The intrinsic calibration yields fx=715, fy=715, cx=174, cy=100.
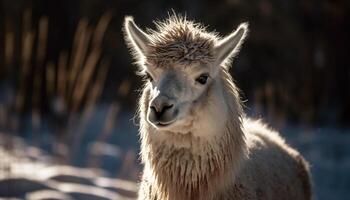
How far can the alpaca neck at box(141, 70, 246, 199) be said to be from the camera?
14.9 feet

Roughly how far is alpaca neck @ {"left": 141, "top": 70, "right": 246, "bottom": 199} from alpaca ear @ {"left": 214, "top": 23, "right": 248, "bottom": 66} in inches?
8.7

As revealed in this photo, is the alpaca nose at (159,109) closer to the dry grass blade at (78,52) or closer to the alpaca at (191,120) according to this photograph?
the alpaca at (191,120)

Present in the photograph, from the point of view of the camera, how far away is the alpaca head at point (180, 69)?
4312 mm

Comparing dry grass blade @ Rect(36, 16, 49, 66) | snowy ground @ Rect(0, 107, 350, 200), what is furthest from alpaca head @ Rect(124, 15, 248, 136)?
snowy ground @ Rect(0, 107, 350, 200)

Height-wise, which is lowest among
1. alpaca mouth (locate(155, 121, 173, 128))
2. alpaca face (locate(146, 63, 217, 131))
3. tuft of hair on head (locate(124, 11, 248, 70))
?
alpaca mouth (locate(155, 121, 173, 128))

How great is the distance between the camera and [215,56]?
4.71 metres

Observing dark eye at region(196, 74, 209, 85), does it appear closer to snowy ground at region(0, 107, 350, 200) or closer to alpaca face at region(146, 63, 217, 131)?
alpaca face at region(146, 63, 217, 131)

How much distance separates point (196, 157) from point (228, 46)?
792mm

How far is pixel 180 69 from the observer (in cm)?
451

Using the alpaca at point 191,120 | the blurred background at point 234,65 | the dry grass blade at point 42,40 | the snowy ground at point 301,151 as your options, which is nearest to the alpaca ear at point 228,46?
the alpaca at point 191,120

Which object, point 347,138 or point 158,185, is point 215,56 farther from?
point 347,138

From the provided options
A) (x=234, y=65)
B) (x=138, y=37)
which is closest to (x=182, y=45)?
(x=138, y=37)

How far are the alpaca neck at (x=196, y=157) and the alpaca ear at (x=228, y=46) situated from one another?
0.72 ft

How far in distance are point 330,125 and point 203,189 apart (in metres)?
9.58
